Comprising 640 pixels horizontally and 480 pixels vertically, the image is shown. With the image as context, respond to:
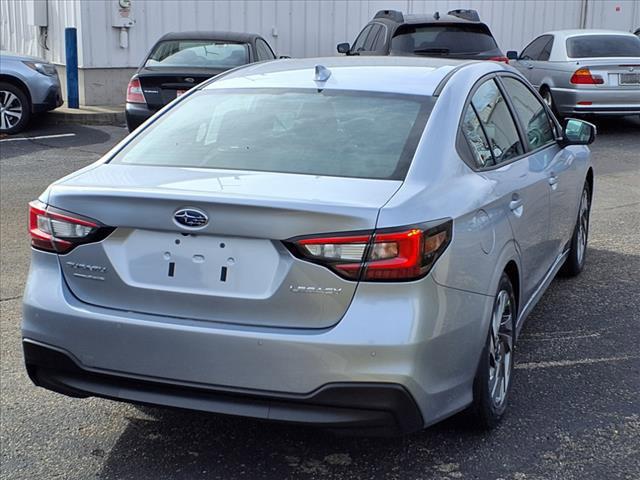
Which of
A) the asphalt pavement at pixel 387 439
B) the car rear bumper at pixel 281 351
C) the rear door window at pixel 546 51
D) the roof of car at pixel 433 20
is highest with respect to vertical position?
the roof of car at pixel 433 20

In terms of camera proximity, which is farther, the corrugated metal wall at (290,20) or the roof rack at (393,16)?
the corrugated metal wall at (290,20)

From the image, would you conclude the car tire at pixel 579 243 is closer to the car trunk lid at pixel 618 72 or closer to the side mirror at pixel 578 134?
the side mirror at pixel 578 134

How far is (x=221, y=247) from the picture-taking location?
327cm

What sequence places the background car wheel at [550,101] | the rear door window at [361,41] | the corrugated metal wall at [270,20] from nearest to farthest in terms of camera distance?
the background car wheel at [550,101] < the rear door window at [361,41] < the corrugated metal wall at [270,20]

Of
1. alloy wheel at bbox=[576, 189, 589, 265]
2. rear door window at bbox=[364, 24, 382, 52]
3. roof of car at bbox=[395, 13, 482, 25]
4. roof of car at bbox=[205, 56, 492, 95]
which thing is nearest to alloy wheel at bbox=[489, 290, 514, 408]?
roof of car at bbox=[205, 56, 492, 95]

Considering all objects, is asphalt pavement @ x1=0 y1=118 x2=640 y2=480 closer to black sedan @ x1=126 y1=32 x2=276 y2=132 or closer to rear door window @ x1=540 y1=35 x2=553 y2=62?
black sedan @ x1=126 y1=32 x2=276 y2=132

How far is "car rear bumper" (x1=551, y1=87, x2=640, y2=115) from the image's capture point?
13.7 metres

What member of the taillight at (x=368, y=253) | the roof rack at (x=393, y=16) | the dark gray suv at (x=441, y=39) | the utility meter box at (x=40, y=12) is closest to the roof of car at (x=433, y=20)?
the dark gray suv at (x=441, y=39)

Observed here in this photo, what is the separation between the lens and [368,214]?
3.18m

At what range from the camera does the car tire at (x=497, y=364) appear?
145 inches

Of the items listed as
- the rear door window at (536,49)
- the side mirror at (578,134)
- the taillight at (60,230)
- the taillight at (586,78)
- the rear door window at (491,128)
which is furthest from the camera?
the rear door window at (536,49)

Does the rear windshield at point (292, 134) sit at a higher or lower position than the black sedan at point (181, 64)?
higher

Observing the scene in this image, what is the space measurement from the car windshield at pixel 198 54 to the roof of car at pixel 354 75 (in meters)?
7.54

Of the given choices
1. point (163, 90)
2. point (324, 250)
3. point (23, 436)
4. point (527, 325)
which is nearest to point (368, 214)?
point (324, 250)
